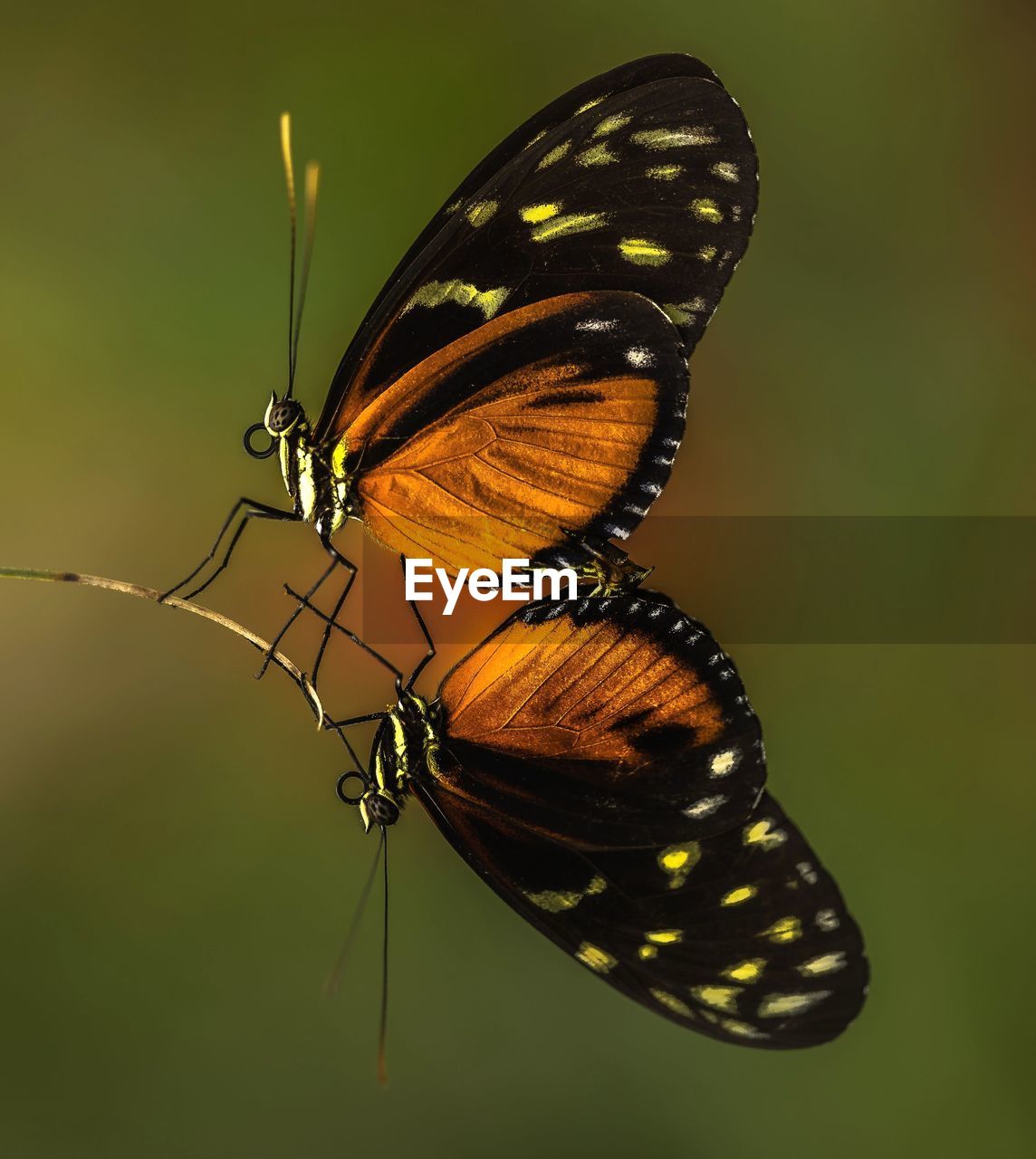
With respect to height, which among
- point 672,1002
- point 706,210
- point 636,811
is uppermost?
point 706,210

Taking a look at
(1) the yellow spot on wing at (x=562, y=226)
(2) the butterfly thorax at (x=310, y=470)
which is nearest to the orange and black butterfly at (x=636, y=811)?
(2) the butterfly thorax at (x=310, y=470)

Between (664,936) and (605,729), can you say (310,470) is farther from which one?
A: (664,936)

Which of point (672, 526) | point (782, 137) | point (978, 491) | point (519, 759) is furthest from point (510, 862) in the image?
point (782, 137)

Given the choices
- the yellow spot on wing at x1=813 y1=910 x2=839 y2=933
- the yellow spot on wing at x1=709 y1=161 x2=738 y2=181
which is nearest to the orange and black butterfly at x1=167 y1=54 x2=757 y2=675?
the yellow spot on wing at x1=709 y1=161 x2=738 y2=181

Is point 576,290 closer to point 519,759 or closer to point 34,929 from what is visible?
point 519,759

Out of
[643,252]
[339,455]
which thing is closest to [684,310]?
[643,252]

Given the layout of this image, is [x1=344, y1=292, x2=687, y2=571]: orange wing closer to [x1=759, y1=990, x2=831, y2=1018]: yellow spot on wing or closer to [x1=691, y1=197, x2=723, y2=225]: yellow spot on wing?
[x1=691, y1=197, x2=723, y2=225]: yellow spot on wing
